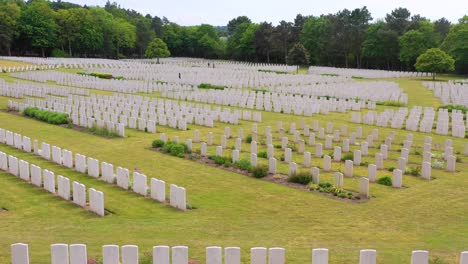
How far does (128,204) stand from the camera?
1171cm

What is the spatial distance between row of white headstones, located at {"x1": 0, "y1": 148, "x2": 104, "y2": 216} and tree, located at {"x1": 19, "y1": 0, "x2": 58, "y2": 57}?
3092 inches

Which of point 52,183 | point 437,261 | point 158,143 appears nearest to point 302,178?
point 437,261

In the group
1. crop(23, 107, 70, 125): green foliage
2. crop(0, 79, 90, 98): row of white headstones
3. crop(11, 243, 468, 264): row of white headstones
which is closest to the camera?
crop(11, 243, 468, 264): row of white headstones

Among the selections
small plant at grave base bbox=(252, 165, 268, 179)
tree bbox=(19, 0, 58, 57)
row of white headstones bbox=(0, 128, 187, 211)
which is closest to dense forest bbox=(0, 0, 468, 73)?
tree bbox=(19, 0, 58, 57)

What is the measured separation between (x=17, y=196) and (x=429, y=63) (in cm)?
5377

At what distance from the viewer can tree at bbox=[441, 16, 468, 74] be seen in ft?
210

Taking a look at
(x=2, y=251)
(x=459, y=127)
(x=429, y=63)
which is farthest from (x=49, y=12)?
(x=2, y=251)

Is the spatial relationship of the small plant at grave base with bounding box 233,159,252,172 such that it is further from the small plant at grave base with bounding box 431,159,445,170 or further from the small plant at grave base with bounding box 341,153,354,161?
the small plant at grave base with bounding box 431,159,445,170

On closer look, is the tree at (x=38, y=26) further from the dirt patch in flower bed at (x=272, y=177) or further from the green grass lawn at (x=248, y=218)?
the green grass lawn at (x=248, y=218)

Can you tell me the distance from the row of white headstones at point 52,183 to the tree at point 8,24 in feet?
248

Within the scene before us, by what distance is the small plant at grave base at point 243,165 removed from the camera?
14.9 meters

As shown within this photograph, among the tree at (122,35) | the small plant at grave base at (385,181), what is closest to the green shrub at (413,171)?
the small plant at grave base at (385,181)

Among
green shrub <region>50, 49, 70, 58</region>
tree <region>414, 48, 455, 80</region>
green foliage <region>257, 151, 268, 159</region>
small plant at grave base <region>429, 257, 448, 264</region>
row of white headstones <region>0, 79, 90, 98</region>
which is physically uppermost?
green shrub <region>50, 49, 70, 58</region>

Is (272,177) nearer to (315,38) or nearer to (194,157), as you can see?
(194,157)
